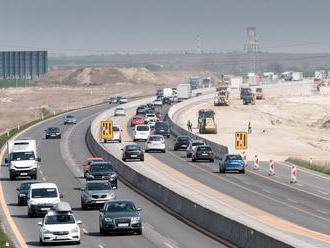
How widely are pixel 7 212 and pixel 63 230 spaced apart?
1278 centimetres

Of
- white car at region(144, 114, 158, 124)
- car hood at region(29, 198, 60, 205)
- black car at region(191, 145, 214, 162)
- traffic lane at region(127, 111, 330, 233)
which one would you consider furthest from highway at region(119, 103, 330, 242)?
white car at region(144, 114, 158, 124)

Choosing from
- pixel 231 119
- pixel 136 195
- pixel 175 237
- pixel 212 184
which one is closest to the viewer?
pixel 175 237

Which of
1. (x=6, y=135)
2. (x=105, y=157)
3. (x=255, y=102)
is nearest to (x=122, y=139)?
(x=6, y=135)

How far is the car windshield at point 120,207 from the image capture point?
3206 cm

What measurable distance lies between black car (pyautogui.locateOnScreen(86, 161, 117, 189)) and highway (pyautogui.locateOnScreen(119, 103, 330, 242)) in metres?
6.44

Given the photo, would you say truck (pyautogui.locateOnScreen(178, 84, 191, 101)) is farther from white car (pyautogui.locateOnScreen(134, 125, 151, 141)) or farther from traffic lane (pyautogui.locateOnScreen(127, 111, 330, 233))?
traffic lane (pyautogui.locateOnScreen(127, 111, 330, 233))

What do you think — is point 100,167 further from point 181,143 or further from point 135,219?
point 181,143

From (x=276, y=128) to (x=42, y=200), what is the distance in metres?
89.7

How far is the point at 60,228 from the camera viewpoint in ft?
96.9

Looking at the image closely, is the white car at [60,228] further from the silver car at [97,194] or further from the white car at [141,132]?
the white car at [141,132]

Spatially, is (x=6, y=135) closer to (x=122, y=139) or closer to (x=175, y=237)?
(x=122, y=139)

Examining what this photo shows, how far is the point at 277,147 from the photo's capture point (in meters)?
93.2

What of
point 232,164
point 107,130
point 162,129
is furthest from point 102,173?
point 162,129

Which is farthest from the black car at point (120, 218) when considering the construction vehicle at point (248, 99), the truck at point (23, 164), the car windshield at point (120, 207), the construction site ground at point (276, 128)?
the construction vehicle at point (248, 99)
